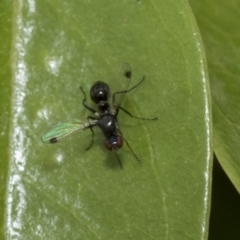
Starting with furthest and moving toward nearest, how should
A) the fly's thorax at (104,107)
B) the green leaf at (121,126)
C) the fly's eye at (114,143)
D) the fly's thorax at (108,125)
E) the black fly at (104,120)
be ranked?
the fly's thorax at (104,107) < the fly's thorax at (108,125) < the fly's eye at (114,143) < the black fly at (104,120) < the green leaf at (121,126)

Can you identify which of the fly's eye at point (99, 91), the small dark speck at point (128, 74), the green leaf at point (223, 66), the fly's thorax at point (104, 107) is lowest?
the fly's thorax at point (104, 107)

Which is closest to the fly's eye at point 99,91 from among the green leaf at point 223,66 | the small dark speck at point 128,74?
the small dark speck at point 128,74

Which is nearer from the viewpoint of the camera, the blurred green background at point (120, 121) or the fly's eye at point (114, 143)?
the blurred green background at point (120, 121)

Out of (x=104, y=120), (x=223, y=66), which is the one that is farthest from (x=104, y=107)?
(x=223, y=66)

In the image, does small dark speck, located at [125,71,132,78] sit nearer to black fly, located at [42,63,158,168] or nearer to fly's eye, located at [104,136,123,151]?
black fly, located at [42,63,158,168]

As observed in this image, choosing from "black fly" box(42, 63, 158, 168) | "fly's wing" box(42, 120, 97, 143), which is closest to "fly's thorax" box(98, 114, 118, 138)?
"black fly" box(42, 63, 158, 168)

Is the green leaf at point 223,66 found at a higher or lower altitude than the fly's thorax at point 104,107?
higher

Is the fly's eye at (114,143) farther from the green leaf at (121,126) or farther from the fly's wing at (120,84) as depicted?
the fly's wing at (120,84)

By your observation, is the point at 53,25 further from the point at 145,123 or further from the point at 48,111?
the point at 145,123
